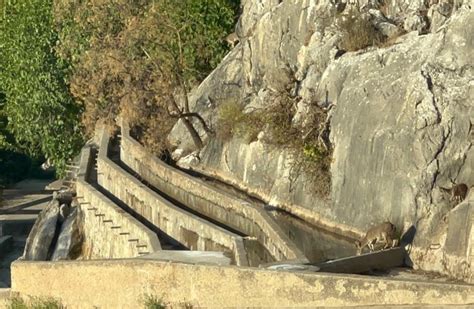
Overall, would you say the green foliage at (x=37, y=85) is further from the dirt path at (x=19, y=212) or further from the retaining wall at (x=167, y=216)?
the retaining wall at (x=167, y=216)

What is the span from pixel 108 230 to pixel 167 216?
2.44 metres

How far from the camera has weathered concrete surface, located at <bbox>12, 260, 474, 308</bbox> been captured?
17.2 metres

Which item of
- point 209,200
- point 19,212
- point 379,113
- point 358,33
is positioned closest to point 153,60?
point 209,200

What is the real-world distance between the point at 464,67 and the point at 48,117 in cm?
2530

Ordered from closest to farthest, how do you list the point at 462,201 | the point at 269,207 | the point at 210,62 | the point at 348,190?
the point at 462,201 → the point at 348,190 → the point at 269,207 → the point at 210,62

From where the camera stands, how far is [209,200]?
2834cm

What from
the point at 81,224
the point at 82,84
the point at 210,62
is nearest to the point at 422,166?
the point at 81,224

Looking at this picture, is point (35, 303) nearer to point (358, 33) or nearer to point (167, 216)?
point (167, 216)

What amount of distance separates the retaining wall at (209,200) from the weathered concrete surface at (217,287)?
83.0 inches

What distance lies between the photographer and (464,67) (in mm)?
23156

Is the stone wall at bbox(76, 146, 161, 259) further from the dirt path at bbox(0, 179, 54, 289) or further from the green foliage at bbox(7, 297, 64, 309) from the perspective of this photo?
the dirt path at bbox(0, 179, 54, 289)

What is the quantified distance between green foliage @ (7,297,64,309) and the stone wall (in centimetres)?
224

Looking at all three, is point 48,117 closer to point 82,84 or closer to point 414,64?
point 82,84

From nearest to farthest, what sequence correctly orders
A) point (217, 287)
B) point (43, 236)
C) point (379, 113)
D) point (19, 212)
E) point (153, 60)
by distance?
point (217, 287) < point (379, 113) < point (43, 236) < point (153, 60) < point (19, 212)
